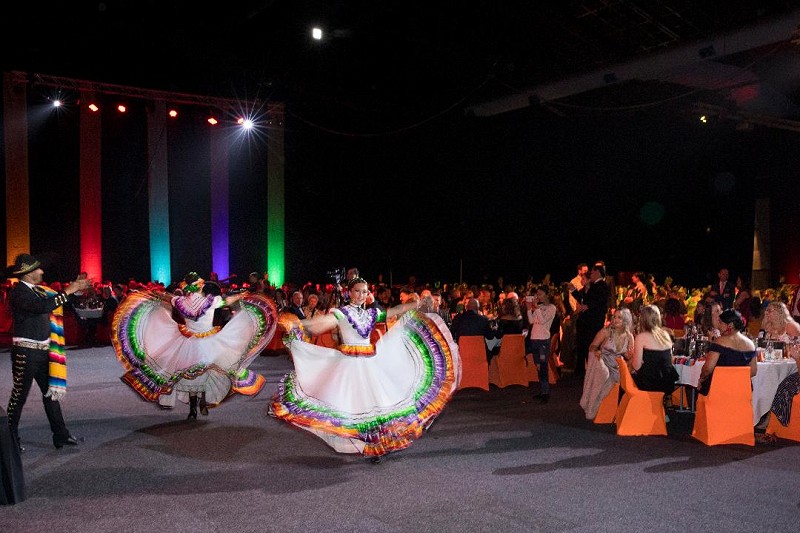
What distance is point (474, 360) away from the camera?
32.0ft

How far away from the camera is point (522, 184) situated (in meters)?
20.2

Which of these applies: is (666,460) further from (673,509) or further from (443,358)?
(443,358)

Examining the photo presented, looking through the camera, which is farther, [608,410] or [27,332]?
[608,410]

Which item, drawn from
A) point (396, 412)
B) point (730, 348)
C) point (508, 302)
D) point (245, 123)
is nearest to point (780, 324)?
→ point (730, 348)

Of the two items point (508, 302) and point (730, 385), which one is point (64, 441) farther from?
point (730, 385)

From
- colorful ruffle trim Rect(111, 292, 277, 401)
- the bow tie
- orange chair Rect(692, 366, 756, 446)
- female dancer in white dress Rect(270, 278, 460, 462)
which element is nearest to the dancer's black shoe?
colorful ruffle trim Rect(111, 292, 277, 401)

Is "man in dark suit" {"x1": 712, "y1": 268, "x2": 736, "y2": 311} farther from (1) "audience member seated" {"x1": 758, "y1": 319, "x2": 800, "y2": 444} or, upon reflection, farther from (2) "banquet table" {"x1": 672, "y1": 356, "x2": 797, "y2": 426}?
(1) "audience member seated" {"x1": 758, "y1": 319, "x2": 800, "y2": 444}

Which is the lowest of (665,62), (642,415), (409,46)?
(642,415)

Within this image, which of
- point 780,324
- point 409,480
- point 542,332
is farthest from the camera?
point 542,332

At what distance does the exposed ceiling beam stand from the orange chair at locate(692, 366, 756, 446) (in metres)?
6.22

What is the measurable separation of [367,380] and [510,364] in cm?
468

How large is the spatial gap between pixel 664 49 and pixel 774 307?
6.47 meters

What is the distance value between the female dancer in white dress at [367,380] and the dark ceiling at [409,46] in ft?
26.6

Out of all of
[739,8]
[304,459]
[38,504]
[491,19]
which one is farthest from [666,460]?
[491,19]
